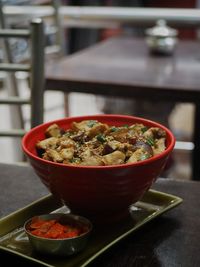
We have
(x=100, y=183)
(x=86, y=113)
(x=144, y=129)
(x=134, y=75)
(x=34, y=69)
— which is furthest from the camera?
(x=86, y=113)

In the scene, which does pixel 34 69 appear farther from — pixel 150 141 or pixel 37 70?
pixel 150 141

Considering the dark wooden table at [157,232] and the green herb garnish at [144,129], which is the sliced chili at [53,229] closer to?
the dark wooden table at [157,232]

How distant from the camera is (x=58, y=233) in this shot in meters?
0.62

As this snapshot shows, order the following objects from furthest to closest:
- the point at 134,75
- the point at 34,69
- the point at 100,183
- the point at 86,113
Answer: the point at 86,113 < the point at 134,75 < the point at 34,69 < the point at 100,183

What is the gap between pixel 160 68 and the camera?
178 centimetres

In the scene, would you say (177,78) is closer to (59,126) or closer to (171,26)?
(171,26)

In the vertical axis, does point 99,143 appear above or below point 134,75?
above

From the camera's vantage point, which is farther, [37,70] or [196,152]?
[196,152]

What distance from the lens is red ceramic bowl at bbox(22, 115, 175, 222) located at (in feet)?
2.00

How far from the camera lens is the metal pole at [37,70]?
1117 millimetres

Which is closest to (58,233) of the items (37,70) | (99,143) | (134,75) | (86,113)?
(99,143)

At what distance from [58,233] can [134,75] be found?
44.7 inches

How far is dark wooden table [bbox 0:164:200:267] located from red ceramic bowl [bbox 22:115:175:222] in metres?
0.05

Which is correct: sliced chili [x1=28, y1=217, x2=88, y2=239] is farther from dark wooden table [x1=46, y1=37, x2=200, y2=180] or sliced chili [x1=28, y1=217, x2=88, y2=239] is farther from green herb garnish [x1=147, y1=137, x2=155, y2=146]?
dark wooden table [x1=46, y1=37, x2=200, y2=180]
